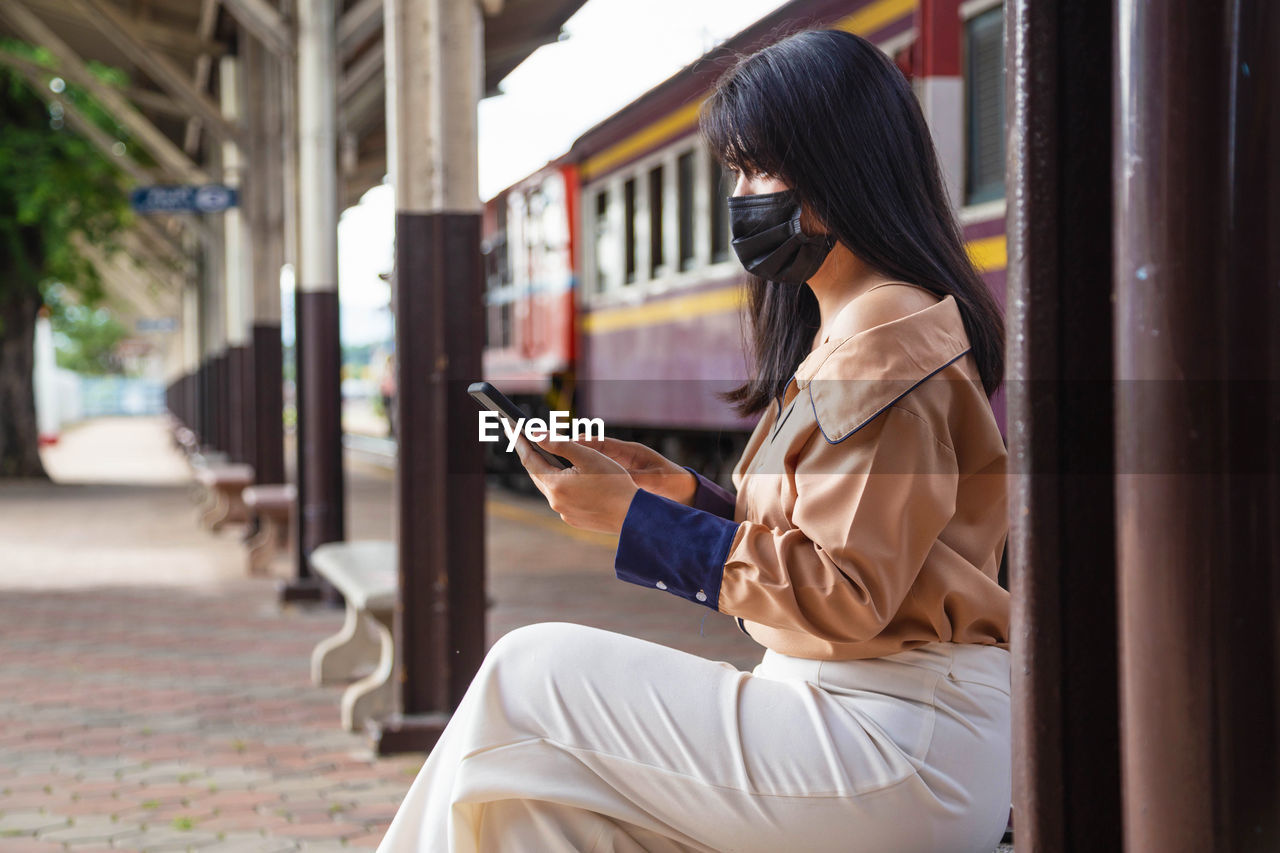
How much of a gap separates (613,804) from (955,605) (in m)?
0.44

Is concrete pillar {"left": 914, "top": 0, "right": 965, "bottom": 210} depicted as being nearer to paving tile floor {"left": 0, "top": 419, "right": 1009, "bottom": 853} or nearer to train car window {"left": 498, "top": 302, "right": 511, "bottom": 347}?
paving tile floor {"left": 0, "top": 419, "right": 1009, "bottom": 853}

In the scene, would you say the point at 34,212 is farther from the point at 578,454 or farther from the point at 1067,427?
the point at 1067,427

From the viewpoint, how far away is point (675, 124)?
385 inches

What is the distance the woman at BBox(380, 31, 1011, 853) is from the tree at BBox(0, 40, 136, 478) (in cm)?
1659

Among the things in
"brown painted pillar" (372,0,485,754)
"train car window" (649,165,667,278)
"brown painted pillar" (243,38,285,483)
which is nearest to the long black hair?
"brown painted pillar" (372,0,485,754)

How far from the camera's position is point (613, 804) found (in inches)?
65.2

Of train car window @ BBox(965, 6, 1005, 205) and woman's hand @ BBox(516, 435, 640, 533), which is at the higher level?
train car window @ BBox(965, 6, 1005, 205)

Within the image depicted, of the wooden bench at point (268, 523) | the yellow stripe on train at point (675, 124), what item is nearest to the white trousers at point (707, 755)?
the yellow stripe on train at point (675, 124)

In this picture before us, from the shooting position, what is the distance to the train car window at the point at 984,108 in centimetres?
551

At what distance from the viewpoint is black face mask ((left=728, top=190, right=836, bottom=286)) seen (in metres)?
1.82

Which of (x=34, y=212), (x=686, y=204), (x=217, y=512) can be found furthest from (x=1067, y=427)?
(x=34, y=212)

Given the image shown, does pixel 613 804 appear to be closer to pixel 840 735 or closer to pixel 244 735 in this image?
pixel 840 735

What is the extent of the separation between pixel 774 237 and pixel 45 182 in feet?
56.7

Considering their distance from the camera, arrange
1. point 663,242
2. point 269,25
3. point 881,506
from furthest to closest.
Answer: point 663,242, point 269,25, point 881,506
